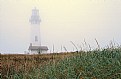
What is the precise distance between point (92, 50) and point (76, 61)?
798 millimetres

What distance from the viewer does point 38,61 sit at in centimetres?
797

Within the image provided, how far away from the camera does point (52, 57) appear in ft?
26.2

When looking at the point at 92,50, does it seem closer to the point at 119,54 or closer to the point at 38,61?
the point at 119,54

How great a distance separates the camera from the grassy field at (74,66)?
5.27 meters

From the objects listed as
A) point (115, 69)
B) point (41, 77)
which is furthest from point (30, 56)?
point (115, 69)

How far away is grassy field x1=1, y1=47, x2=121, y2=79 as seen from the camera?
527 centimetres

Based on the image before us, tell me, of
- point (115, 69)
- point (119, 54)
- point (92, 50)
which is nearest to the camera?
point (115, 69)

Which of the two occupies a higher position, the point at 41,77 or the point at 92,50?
the point at 92,50

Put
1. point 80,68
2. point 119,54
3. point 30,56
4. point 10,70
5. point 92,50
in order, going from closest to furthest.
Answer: point 80,68
point 119,54
point 92,50
point 10,70
point 30,56

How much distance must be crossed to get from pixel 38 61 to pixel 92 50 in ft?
4.96

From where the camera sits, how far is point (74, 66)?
5.88 m

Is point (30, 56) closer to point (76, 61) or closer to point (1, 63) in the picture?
point (1, 63)

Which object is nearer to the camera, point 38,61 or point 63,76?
point 63,76

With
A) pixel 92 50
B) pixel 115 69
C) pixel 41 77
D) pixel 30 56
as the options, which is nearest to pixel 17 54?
pixel 30 56
